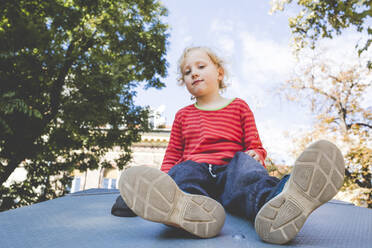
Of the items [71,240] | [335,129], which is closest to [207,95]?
[71,240]

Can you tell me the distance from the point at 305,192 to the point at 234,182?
336mm

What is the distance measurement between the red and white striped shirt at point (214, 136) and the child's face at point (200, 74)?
123 millimetres

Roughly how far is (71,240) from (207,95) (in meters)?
1.03

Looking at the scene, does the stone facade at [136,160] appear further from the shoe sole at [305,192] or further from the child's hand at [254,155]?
the shoe sole at [305,192]

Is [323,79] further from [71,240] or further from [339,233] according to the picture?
[71,240]

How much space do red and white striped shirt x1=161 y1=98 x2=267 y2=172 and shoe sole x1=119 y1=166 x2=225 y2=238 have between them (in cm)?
50

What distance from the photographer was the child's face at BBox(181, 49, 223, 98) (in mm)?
1448

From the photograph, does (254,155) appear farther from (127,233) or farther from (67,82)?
(67,82)

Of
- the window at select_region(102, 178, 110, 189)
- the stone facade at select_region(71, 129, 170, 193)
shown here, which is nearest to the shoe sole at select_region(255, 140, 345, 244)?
the stone facade at select_region(71, 129, 170, 193)

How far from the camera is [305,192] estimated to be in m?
0.69

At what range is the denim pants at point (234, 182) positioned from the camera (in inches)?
34.8

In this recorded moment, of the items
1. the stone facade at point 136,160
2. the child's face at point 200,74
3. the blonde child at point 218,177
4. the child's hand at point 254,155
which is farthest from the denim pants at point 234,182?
the stone facade at point 136,160

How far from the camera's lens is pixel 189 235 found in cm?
78

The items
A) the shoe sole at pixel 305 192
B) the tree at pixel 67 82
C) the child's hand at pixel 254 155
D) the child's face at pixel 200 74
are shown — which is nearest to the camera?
the shoe sole at pixel 305 192
